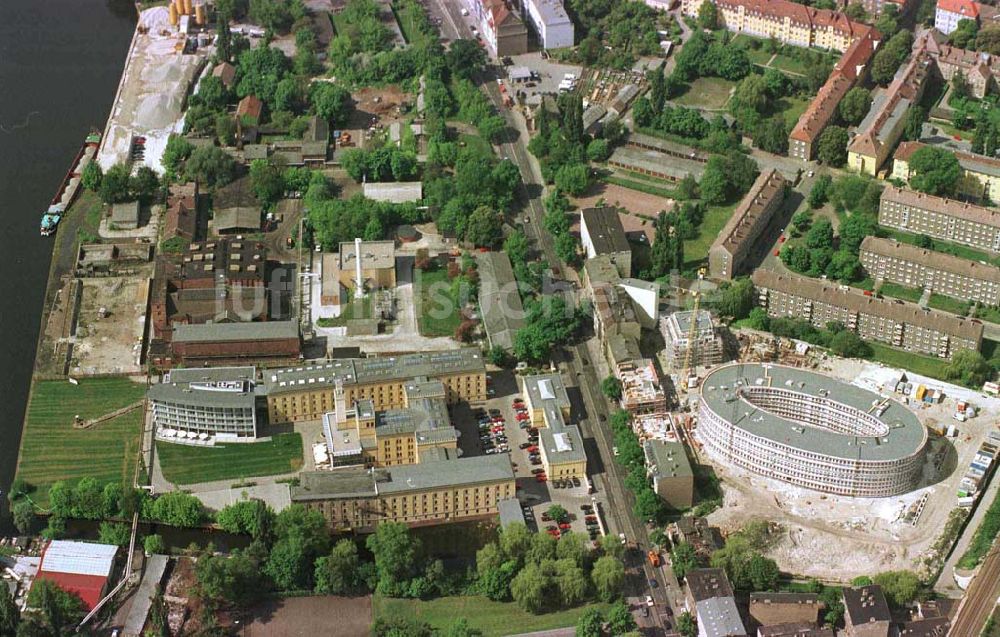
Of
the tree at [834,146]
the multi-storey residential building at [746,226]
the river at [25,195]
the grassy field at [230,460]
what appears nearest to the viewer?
the grassy field at [230,460]

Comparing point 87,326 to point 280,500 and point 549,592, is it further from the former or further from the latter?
point 549,592

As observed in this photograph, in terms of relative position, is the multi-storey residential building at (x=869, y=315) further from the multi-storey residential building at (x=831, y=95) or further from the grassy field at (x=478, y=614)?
the grassy field at (x=478, y=614)

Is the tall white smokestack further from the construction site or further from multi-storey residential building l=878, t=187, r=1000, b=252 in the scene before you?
multi-storey residential building l=878, t=187, r=1000, b=252

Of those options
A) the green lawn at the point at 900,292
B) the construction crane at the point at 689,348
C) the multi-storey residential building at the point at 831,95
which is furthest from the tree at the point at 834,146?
the construction crane at the point at 689,348

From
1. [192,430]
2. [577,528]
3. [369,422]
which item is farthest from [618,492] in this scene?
[192,430]

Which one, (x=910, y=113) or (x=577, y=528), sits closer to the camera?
(x=577, y=528)

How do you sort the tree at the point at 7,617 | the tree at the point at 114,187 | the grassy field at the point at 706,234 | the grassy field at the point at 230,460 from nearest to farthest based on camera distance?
the tree at the point at 7,617 → the grassy field at the point at 230,460 → the grassy field at the point at 706,234 → the tree at the point at 114,187

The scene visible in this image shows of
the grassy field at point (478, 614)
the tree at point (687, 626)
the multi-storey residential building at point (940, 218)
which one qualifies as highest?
the multi-storey residential building at point (940, 218)
